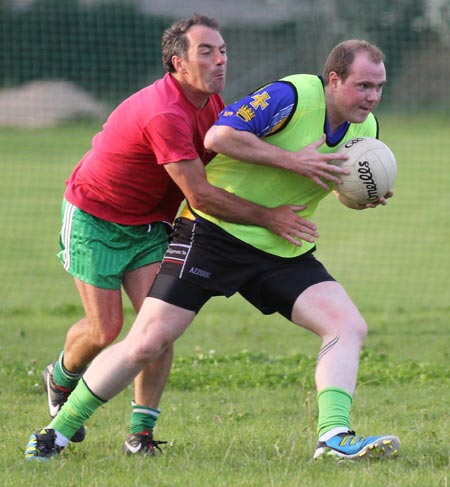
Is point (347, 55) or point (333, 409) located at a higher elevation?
point (347, 55)

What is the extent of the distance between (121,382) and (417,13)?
47.8 ft

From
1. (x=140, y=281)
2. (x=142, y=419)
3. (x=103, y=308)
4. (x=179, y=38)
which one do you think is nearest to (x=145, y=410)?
(x=142, y=419)

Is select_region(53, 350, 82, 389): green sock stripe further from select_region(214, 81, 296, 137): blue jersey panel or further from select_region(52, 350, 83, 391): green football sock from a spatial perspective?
select_region(214, 81, 296, 137): blue jersey panel

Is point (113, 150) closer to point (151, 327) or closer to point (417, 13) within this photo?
point (151, 327)

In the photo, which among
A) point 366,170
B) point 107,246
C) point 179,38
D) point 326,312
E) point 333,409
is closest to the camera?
point 333,409

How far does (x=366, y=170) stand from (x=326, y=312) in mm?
756

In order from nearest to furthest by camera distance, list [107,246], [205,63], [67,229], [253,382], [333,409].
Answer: [333,409] < [205,63] < [107,246] < [67,229] < [253,382]

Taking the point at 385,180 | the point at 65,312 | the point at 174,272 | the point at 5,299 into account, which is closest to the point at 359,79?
the point at 385,180

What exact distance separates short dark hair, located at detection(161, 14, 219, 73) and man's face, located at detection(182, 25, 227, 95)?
0.14 ft

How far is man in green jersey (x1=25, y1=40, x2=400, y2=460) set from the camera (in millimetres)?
5328

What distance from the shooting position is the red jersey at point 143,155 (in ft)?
18.0

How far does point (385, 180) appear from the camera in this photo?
18.4ft

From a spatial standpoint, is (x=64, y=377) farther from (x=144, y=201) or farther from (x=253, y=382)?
(x=253, y=382)

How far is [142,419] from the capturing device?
5.87 meters
